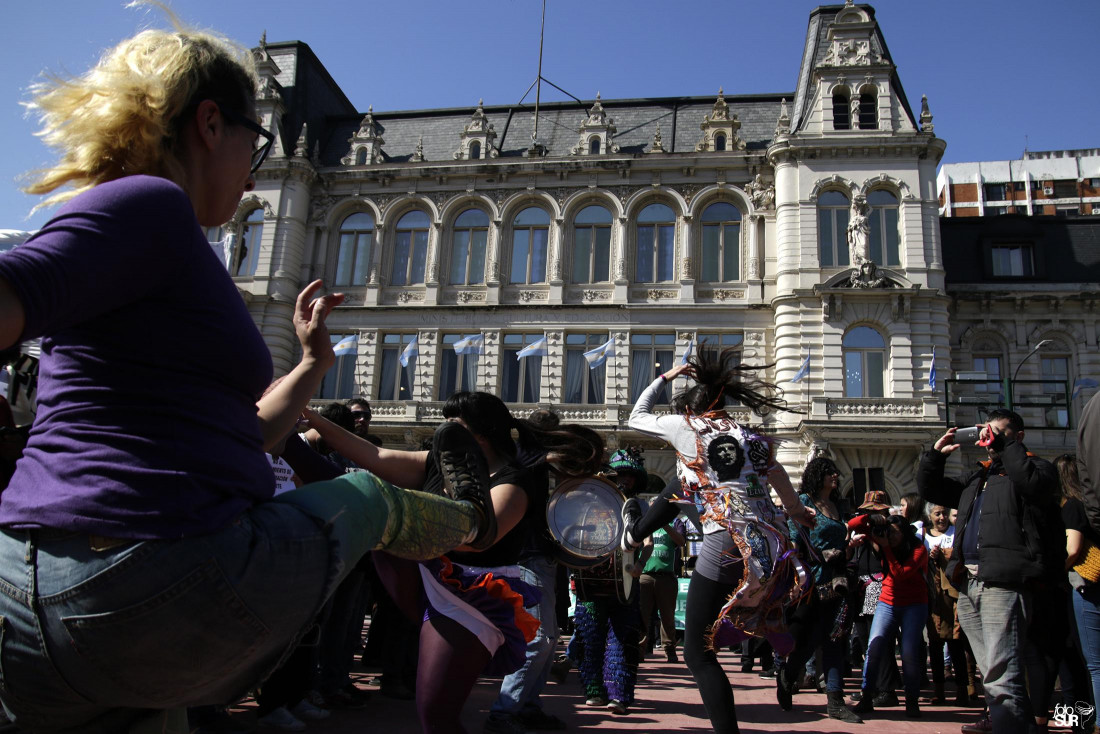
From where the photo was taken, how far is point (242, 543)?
1.65 meters

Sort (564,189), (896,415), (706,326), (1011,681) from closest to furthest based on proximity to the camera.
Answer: (1011,681) < (896,415) < (706,326) < (564,189)

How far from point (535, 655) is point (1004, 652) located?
296 cm

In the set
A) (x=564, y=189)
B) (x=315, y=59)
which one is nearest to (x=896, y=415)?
(x=564, y=189)

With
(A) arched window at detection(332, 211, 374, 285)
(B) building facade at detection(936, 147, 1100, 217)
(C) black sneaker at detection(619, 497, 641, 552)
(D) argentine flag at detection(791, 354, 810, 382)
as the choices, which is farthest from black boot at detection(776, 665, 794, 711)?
(B) building facade at detection(936, 147, 1100, 217)

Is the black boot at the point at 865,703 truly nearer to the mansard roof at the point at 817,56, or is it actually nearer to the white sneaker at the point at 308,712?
the white sneaker at the point at 308,712

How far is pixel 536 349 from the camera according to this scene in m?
28.3

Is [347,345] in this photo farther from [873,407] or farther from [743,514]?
[743,514]

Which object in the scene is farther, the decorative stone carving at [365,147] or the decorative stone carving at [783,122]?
the decorative stone carving at [365,147]

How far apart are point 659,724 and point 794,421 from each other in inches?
821

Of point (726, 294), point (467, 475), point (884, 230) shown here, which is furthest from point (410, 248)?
point (467, 475)

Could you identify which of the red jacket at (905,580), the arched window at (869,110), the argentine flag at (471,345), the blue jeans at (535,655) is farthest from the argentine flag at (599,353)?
the blue jeans at (535,655)

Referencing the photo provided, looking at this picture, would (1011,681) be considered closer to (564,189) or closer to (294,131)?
(564,189)

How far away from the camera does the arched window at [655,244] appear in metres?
29.2

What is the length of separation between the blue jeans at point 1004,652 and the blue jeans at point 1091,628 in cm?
104
